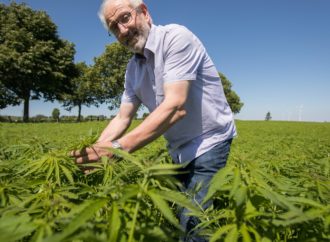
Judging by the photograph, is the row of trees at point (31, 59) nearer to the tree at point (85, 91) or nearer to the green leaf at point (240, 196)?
the tree at point (85, 91)

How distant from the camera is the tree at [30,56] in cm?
3650

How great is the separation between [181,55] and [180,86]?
0.26 m

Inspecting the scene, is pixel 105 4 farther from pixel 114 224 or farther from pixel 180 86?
pixel 114 224

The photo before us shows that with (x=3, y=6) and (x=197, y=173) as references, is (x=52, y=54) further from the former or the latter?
(x=197, y=173)

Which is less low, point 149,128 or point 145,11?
point 145,11

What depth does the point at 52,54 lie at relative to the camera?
39906 millimetres

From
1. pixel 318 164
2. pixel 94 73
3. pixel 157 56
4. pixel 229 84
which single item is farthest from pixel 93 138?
pixel 229 84

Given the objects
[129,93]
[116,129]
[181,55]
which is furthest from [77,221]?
[129,93]

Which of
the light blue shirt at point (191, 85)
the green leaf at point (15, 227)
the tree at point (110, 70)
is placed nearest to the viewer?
the green leaf at point (15, 227)

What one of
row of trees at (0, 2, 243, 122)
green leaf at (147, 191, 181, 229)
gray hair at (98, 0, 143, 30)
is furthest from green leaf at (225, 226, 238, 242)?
row of trees at (0, 2, 243, 122)

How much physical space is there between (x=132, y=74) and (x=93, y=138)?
3.64ft

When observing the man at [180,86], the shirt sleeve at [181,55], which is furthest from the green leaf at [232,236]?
the shirt sleeve at [181,55]

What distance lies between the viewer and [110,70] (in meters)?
52.2

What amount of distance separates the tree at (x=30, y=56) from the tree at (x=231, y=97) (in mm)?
52465
